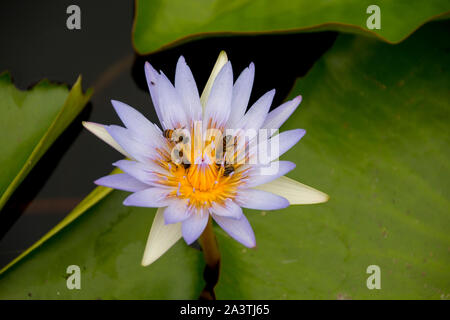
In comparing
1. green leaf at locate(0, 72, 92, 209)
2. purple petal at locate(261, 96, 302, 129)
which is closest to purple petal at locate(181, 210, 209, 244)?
purple petal at locate(261, 96, 302, 129)

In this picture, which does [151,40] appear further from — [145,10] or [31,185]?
[31,185]

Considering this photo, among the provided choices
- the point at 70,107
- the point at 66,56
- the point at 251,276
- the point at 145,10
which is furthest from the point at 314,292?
the point at 66,56

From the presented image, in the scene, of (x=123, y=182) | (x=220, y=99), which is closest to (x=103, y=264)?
(x=123, y=182)

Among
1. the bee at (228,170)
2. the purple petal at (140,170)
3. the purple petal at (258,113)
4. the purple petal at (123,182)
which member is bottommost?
the purple petal at (123,182)

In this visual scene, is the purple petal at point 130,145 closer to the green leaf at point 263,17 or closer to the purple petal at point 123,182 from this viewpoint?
the purple petal at point 123,182

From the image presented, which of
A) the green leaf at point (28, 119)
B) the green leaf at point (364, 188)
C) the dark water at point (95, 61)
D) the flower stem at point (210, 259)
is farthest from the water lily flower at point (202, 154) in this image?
the dark water at point (95, 61)

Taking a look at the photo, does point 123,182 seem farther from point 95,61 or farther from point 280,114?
point 95,61
